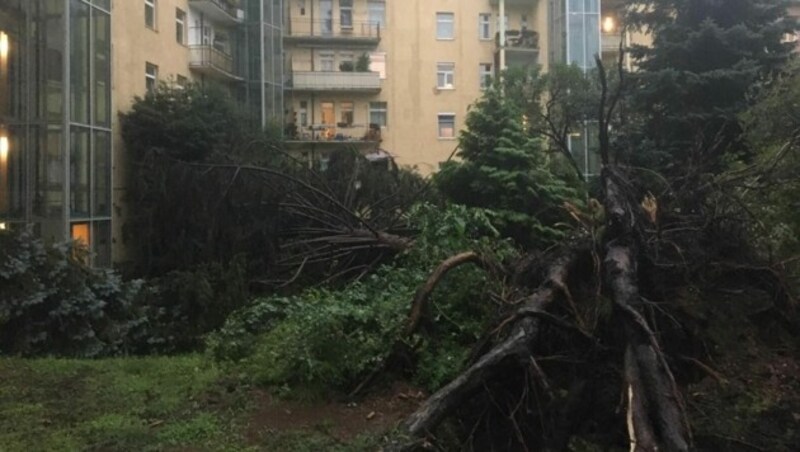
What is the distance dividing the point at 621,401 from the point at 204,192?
1510 centimetres

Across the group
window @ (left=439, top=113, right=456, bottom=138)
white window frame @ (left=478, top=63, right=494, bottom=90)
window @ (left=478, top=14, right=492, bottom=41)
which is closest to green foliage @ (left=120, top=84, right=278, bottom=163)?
window @ (left=439, top=113, right=456, bottom=138)

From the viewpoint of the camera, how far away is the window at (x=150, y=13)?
24422 millimetres

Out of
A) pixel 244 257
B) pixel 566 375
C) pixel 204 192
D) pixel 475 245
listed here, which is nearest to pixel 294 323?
pixel 475 245

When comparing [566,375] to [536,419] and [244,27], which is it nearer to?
[536,419]

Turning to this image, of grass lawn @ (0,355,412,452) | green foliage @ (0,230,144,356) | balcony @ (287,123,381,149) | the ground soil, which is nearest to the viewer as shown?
grass lawn @ (0,355,412,452)

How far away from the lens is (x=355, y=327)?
7.59 m

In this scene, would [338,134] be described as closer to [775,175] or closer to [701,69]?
[701,69]

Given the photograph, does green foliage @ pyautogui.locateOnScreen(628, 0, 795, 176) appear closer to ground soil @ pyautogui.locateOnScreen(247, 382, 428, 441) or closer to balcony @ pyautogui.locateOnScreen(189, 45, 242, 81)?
ground soil @ pyautogui.locateOnScreen(247, 382, 428, 441)

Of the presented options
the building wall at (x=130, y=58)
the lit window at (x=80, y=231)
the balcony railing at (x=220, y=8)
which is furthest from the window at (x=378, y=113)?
the lit window at (x=80, y=231)

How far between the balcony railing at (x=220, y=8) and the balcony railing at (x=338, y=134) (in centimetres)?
544

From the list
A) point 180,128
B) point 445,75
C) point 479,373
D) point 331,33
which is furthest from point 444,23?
point 479,373

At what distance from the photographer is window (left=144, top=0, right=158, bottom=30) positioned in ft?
80.1

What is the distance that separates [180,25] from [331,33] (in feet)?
33.4

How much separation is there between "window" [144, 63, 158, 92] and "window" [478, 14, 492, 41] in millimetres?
17585
